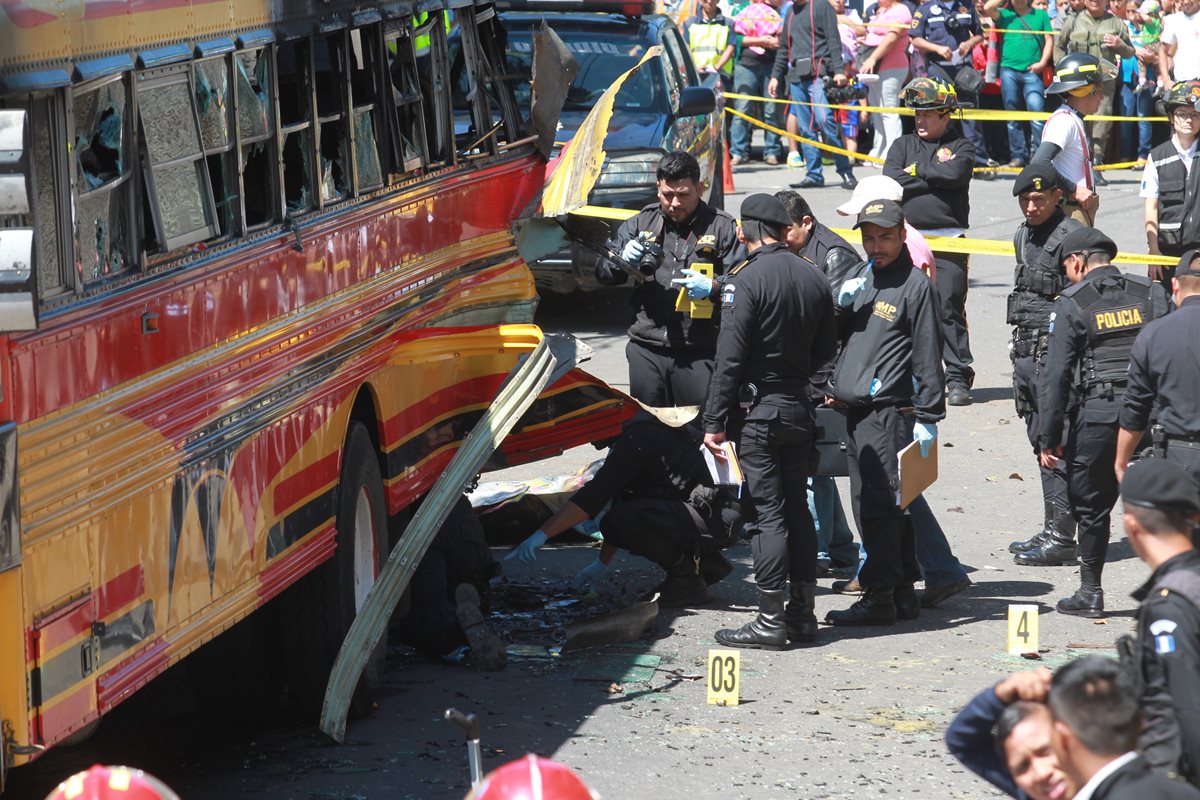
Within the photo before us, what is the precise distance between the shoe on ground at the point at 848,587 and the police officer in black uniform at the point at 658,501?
2.71 feet

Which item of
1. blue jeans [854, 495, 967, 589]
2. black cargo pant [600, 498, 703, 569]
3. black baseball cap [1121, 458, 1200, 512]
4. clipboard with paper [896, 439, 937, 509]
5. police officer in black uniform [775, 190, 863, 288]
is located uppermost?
black baseball cap [1121, 458, 1200, 512]

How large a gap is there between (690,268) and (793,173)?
15.4 metres

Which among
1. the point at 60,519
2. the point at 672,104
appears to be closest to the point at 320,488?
the point at 60,519

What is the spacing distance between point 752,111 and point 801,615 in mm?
17535

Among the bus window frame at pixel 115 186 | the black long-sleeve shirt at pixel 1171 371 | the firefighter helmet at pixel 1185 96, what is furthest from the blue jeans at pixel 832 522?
the bus window frame at pixel 115 186

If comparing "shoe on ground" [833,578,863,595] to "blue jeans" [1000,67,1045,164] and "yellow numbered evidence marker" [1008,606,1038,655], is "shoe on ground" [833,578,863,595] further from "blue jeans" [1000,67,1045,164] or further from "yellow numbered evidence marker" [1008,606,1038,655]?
"blue jeans" [1000,67,1045,164]

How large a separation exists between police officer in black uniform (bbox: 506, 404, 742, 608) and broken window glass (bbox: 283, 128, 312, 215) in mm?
2424

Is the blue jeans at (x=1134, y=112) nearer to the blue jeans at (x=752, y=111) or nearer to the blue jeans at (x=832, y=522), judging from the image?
the blue jeans at (x=752, y=111)

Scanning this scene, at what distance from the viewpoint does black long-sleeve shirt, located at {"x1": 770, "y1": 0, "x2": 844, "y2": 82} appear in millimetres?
22578

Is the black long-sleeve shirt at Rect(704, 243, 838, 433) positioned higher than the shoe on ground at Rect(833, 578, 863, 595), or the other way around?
the black long-sleeve shirt at Rect(704, 243, 838, 433)

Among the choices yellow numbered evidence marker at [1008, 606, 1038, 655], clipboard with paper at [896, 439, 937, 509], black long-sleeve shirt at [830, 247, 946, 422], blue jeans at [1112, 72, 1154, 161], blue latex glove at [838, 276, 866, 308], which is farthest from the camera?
blue jeans at [1112, 72, 1154, 161]

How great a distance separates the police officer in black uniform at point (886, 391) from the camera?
28.6 feet

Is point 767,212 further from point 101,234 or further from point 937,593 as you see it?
point 101,234

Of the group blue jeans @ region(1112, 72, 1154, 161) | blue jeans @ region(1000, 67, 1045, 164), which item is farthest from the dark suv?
blue jeans @ region(1112, 72, 1154, 161)
